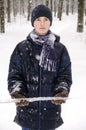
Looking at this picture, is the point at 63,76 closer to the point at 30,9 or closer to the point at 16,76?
the point at 16,76

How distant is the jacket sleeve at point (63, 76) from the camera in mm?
3043

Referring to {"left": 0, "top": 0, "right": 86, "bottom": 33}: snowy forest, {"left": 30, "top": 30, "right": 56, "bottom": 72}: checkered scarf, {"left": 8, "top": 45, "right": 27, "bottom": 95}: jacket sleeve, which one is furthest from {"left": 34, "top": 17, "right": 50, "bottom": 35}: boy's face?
{"left": 0, "top": 0, "right": 86, "bottom": 33}: snowy forest

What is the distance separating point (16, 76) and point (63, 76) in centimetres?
38

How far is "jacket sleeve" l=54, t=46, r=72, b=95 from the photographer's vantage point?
3.04 meters

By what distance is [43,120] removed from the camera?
3143mm

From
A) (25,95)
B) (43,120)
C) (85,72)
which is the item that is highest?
(25,95)

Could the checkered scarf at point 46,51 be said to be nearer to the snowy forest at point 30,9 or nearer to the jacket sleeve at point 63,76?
the jacket sleeve at point 63,76

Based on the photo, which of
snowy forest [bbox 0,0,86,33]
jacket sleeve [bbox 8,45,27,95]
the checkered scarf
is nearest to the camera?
jacket sleeve [bbox 8,45,27,95]

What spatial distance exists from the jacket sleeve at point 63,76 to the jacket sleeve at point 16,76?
28 centimetres

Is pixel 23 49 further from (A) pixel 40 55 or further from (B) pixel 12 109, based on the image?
(B) pixel 12 109

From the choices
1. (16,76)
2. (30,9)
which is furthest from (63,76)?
(30,9)

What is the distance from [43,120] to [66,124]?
2.06 meters

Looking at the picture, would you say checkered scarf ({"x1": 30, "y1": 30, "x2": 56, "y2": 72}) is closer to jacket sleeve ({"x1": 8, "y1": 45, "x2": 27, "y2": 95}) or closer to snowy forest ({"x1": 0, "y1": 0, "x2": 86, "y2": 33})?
jacket sleeve ({"x1": 8, "y1": 45, "x2": 27, "y2": 95})

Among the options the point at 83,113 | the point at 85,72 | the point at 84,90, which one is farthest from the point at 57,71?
the point at 85,72
